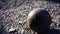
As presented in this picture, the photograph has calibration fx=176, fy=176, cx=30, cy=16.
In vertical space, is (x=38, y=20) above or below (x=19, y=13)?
above

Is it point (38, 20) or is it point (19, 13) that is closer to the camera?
point (38, 20)

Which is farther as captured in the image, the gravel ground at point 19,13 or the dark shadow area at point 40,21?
the gravel ground at point 19,13

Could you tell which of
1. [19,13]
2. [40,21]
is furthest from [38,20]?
[19,13]

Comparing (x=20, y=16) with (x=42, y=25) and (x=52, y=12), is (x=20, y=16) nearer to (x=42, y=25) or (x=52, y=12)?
(x=52, y=12)

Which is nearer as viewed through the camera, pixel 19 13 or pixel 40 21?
pixel 40 21

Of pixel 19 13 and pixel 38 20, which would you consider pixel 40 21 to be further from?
pixel 19 13

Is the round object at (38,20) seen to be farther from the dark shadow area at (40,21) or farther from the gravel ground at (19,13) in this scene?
the gravel ground at (19,13)

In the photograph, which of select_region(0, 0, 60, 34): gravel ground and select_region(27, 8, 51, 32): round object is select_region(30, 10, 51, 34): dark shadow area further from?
select_region(0, 0, 60, 34): gravel ground

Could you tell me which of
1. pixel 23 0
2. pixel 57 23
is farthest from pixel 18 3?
pixel 57 23

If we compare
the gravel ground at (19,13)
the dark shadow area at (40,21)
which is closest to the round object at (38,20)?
the dark shadow area at (40,21)
